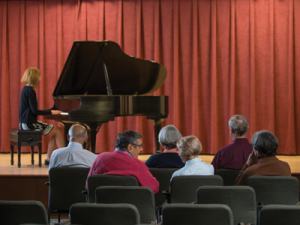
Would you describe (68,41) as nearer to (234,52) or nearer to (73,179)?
(234,52)

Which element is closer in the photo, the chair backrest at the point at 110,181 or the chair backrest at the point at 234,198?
the chair backrest at the point at 234,198

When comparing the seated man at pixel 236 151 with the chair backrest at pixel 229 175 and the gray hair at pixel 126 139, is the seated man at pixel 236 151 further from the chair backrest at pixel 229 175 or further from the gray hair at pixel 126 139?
the gray hair at pixel 126 139

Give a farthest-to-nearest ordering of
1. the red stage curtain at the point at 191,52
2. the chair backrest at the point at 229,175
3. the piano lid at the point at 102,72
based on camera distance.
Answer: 1. the red stage curtain at the point at 191,52
2. the piano lid at the point at 102,72
3. the chair backrest at the point at 229,175

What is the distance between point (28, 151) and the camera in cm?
732

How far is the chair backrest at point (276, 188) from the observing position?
260 centimetres

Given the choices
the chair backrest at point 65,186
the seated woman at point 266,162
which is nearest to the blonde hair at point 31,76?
the chair backrest at point 65,186

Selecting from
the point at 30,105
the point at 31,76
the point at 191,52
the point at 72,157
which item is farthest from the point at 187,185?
the point at 191,52

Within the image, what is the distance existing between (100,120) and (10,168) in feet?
4.54

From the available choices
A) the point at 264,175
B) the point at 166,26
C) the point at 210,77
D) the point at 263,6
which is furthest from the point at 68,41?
the point at 264,175

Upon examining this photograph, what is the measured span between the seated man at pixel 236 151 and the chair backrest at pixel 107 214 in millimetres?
1699

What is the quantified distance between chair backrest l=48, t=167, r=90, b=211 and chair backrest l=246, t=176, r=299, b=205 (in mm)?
1327

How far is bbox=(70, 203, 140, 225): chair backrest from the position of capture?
6.17 ft

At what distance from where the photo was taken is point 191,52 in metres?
7.21

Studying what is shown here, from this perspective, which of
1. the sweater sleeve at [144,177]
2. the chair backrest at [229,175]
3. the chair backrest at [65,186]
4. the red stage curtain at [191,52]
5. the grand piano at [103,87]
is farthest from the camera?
the red stage curtain at [191,52]
